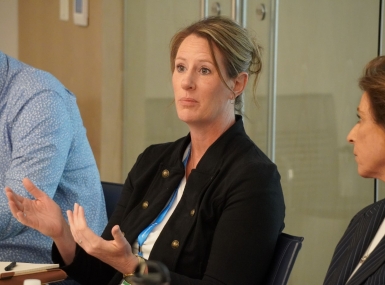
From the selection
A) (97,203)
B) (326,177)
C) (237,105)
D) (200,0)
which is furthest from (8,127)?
(200,0)

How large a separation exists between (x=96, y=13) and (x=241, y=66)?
2201mm

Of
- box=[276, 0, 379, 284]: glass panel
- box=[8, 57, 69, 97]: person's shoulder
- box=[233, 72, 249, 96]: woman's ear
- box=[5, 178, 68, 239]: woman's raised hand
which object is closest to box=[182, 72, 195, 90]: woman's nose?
box=[233, 72, 249, 96]: woman's ear

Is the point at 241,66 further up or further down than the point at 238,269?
further up

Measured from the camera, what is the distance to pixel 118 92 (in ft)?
13.6

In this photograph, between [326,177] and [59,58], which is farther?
[59,58]

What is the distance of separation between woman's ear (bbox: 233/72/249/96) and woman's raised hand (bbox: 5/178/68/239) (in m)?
0.63

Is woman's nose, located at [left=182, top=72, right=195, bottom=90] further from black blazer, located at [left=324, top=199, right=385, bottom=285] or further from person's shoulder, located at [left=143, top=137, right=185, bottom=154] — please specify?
black blazer, located at [left=324, top=199, right=385, bottom=285]

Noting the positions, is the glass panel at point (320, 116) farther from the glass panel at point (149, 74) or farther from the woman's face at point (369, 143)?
the woman's face at point (369, 143)

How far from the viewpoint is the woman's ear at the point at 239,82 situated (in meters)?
2.04

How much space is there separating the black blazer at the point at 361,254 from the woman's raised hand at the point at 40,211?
0.74m

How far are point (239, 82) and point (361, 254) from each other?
66 cm

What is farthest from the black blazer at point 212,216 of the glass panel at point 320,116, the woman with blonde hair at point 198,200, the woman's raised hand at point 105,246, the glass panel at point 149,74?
the glass panel at point 149,74

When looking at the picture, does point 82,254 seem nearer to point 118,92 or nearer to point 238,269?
point 238,269

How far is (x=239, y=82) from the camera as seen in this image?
206cm
